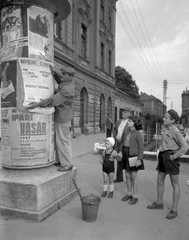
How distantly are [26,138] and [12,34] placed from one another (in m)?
1.69

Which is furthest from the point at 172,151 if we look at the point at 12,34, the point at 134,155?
the point at 12,34

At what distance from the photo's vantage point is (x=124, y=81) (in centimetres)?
4628

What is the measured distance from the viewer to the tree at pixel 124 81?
4556cm

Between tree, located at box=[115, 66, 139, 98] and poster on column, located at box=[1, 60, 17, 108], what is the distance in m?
42.8

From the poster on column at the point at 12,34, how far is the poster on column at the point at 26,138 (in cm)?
95

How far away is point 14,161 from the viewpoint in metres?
3.47

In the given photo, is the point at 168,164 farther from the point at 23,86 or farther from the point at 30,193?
the point at 23,86

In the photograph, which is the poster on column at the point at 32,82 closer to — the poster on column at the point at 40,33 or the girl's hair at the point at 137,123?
the poster on column at the point at 40,33

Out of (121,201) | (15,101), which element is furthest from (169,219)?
(15,101)

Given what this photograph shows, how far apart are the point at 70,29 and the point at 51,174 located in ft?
45.6

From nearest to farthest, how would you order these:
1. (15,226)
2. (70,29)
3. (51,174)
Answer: (15,226) → (51,174) → (70,29)

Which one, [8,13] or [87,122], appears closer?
[8,13]

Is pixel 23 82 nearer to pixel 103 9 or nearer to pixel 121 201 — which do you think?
pixel 121 201

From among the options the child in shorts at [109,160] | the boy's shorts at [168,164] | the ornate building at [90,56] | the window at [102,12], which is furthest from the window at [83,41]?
the boy's shorts at [168,164]
